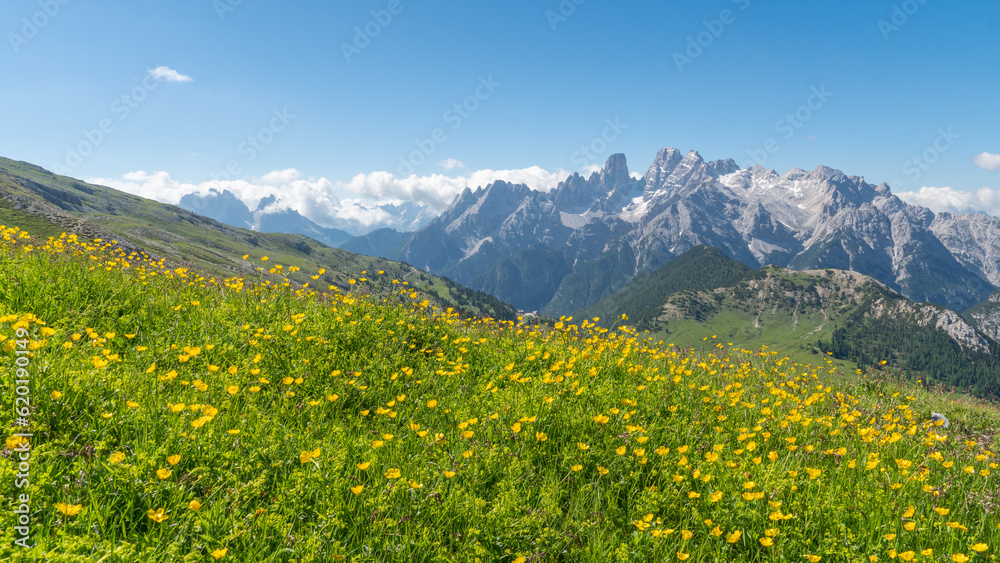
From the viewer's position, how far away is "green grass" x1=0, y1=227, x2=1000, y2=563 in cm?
356

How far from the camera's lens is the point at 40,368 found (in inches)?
177

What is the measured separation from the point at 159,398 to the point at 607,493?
16.5 ft
